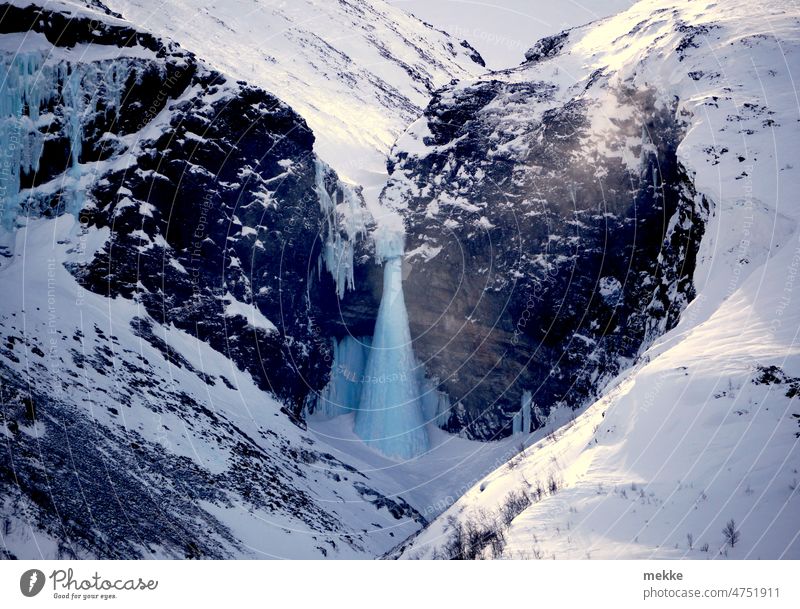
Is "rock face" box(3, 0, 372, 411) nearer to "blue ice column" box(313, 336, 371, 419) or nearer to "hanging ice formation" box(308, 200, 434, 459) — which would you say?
"hanging ice formation" box(308, 200, 434, 459)

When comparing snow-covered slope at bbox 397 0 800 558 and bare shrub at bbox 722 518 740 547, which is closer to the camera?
bare shrub at bbox 722 518 740 547

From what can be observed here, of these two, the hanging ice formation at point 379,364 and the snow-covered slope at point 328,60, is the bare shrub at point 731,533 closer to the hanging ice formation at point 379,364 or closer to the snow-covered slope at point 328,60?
the hanging ice formation at point 379,364

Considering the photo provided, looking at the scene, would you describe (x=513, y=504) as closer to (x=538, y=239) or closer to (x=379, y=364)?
(x=538, y=239)

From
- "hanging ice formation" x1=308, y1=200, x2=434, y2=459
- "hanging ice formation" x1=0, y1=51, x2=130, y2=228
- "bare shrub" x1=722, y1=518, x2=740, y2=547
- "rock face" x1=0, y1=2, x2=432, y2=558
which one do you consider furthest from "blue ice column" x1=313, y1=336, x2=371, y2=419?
"bare shrub" x1=722, y1=518, x2=740, y2=547

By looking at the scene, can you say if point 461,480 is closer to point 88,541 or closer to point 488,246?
point 488,246

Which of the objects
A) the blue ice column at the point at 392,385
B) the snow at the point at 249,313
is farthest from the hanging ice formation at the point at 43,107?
the blue ice column at the point at 392,385
